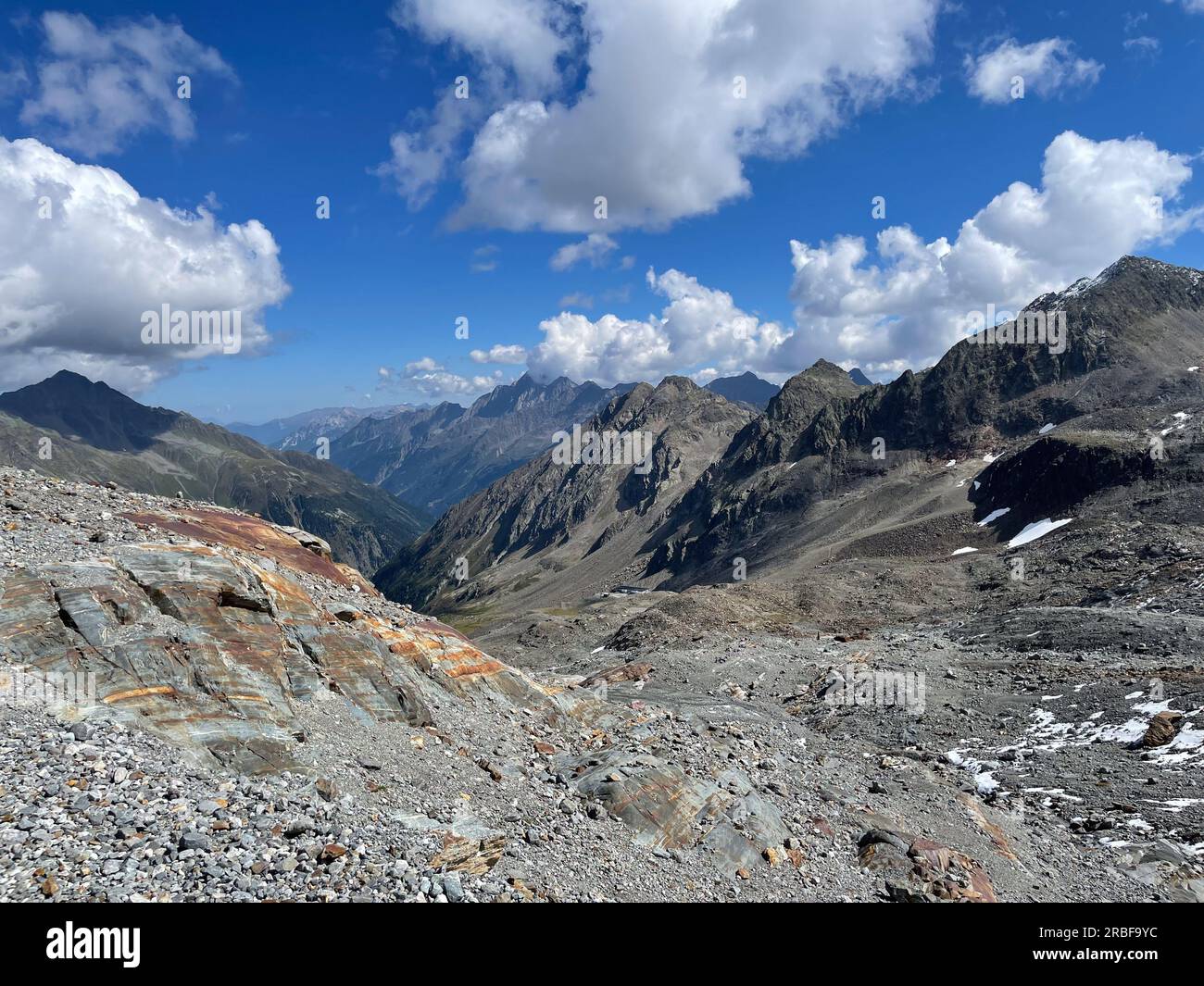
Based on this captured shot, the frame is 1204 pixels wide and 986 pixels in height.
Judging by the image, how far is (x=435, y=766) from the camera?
752 inches

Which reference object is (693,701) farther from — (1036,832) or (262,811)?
(262,811)

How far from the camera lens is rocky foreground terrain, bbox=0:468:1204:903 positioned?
1241cm

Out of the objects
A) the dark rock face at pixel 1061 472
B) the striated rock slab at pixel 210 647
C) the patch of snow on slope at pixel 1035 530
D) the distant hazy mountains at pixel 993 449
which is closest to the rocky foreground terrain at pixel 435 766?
the striated rock slab at pixel 210 647

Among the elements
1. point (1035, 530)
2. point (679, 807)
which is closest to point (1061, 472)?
point (1035, 530)

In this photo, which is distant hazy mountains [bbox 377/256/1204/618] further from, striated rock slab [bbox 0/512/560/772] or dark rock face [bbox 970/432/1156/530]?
striated rock slab [bbox 0/512/560/772]

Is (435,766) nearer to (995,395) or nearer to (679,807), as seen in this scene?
(679,807)

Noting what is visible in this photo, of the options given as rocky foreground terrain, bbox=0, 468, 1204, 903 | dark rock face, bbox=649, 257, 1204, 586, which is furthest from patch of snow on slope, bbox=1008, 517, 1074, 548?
rocky foreground terrain, bbox=0, 468, 1204, 903

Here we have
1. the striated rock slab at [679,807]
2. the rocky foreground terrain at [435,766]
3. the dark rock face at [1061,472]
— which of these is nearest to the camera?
the rocky foreground terrain at [435,766]

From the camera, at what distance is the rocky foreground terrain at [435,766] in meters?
12.4

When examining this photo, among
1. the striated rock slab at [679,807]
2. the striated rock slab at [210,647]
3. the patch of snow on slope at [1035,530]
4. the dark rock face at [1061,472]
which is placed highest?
the dark rock face at [1061,472]

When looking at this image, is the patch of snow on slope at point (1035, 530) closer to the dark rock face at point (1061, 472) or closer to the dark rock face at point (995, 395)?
the dark rock face at point (1061, 472)

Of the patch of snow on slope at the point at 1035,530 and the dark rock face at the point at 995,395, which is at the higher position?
the dark rock face at the point at 995,395
